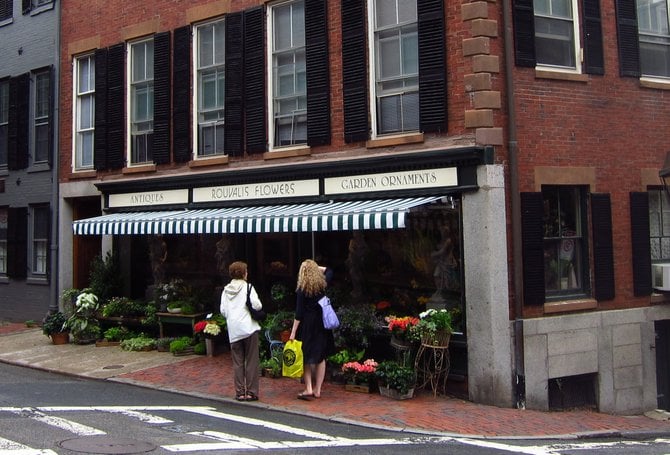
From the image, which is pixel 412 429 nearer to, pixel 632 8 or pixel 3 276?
pixel 632 8

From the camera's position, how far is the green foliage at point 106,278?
1605 centimetres

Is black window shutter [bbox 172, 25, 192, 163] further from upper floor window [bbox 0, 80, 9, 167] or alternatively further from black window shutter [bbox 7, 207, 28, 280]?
upper floor window [bbox 0, 80, 9, 167]

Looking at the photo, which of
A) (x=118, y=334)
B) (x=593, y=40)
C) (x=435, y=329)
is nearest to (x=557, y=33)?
(x=593, y=40)

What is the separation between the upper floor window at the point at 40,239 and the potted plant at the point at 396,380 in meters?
11.1

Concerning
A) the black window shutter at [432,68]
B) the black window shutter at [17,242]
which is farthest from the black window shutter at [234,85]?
the black window shutter at [17,242]

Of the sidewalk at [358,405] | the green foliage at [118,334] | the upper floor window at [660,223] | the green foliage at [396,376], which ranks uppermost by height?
the upper floor window at [660,223]

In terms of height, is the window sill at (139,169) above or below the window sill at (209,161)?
above

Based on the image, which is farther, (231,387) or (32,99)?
(32,99)

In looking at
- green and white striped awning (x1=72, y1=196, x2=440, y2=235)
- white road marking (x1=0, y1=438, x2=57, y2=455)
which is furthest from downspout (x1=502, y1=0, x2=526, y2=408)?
white road marking (x1=0, y1=438, x2=57, y2=455)

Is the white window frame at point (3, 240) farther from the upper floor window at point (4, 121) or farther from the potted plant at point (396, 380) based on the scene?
the potted plant at point (396, 380)

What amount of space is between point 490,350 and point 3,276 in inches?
552

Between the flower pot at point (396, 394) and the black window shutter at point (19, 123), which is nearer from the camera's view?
the flower pot at point (396, 394)

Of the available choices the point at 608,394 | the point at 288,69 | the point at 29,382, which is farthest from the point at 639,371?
the point at 29,382

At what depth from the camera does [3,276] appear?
19609 mm
